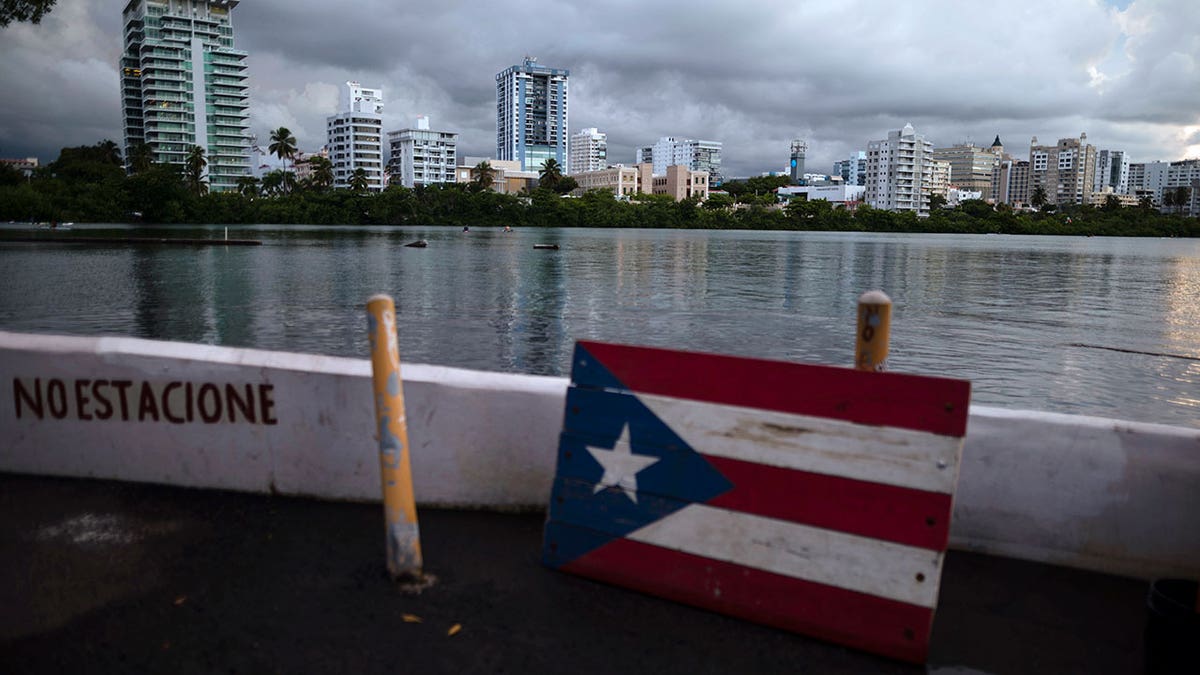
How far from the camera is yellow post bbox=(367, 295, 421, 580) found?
12.1 ft

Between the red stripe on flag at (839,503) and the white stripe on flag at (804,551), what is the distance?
4 cm

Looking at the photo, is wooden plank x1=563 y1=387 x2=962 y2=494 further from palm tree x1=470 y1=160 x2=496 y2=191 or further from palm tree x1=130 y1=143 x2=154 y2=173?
palm tree x1=470 y1=160 x2=496 y2=191

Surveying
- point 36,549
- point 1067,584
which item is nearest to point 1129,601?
point 1067,584

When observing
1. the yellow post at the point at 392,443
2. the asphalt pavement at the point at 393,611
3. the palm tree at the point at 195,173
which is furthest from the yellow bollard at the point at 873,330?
the palm tree at the point at 195,173

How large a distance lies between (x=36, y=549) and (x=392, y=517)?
77.8 inches

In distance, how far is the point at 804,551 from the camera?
349 cm

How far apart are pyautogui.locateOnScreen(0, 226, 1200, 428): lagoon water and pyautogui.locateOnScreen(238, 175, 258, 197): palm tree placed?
4072 inches

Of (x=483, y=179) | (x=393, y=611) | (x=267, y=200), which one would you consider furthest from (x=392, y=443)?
(x=483, y=179)

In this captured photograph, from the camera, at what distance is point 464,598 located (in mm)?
3863

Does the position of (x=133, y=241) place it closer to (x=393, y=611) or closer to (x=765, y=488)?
(x=393, y=611)

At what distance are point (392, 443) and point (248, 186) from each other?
17309 centimetres

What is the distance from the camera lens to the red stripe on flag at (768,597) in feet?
11.0

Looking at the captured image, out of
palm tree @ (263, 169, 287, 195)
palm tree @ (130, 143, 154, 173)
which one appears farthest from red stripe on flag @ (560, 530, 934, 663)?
palm tree @ (263, 169, 287, 195)

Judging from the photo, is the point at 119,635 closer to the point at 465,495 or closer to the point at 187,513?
the point at 187,513
